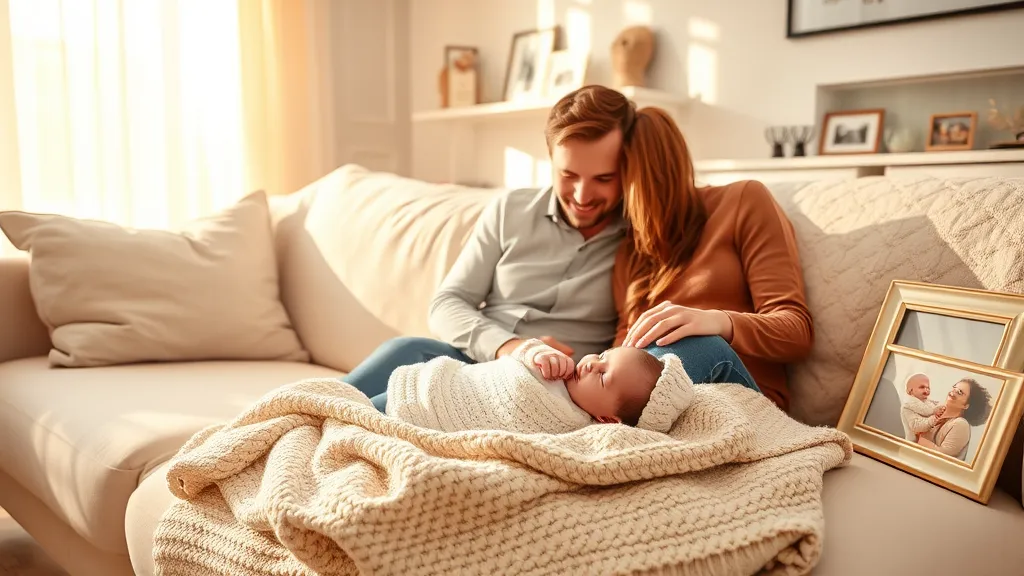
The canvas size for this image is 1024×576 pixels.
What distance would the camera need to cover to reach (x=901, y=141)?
9.77 ft

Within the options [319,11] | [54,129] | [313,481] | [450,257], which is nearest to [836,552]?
[313,481]

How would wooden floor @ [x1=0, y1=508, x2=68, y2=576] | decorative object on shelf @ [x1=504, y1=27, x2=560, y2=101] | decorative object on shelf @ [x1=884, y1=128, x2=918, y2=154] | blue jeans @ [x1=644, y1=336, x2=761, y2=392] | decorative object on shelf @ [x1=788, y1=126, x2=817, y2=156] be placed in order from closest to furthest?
blue jeans @ [x1=644, y1=336, x2=761, y2=392]
wooden floor @ [x1=0, y1=508, x2=68, y2=576]
decorative object on shelf @ [x1=884, y1=128, x2=918, y2=154]
decorative object on shelf @ [x1=788, y1=126, x2=817, y2=156]
decorative object on shelf @ [x1=504, y1=27, x2=560, y2=101]

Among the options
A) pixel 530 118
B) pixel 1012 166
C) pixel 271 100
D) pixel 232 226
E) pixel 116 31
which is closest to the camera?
pixel 232 226

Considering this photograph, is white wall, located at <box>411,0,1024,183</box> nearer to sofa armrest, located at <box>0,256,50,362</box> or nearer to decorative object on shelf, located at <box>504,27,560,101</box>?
decorative object on shelf, located at <box>504,27,560,101</box>

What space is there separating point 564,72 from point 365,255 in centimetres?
198

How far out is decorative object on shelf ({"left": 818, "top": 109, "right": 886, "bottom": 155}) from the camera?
3.05 m

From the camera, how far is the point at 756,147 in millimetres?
3334

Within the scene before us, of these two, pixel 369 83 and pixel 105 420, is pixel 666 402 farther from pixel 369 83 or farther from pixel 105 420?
pixel 369 83

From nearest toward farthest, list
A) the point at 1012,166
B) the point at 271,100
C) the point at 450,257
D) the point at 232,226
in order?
the point at 450,257 < the point at 232,226 < the point at 1012,166 < the point at 271,100

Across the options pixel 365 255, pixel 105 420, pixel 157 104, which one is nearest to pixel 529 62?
pixel 157 104

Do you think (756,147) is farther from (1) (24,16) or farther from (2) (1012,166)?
(1) (24,16)

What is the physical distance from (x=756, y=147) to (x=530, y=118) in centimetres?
117

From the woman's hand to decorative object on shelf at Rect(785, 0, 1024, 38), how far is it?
204cm

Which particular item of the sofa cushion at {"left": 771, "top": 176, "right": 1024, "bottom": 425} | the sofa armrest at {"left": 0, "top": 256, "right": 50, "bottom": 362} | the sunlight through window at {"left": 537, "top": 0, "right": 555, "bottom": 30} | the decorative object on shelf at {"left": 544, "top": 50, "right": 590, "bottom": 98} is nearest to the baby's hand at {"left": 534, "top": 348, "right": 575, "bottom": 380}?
the sofa cushion at {"left": 771, "top": 176, "right": 1024, "bottom": 425}
